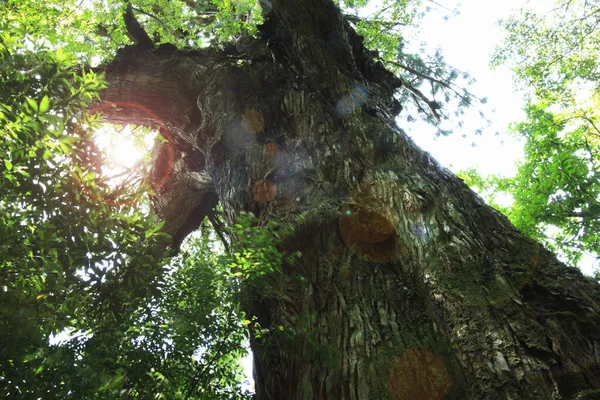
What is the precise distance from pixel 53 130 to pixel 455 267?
2433 millimetres

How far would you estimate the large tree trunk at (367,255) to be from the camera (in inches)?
89.4

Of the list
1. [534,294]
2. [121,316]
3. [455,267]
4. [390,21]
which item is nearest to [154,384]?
[121,316]

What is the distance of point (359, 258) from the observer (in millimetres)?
3201

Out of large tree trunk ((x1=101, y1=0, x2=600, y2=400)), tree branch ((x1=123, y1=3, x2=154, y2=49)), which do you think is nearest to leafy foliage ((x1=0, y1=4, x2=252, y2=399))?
large tree trunk ((x1=101, y1=0, x2=600, y2=400))

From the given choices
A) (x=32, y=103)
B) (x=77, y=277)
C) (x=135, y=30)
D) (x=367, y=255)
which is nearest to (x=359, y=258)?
(x=367, y=255)

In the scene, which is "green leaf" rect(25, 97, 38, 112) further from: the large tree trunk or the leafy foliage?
the large tree trunk

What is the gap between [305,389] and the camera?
9.04 ft

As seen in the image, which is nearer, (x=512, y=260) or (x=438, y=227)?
(x=512, y=260)

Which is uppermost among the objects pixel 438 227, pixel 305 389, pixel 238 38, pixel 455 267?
pixel 238 38

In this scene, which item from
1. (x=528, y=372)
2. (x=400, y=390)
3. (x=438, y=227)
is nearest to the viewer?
(x=528, y=372)

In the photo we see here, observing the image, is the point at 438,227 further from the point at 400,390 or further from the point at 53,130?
the point at 53,130

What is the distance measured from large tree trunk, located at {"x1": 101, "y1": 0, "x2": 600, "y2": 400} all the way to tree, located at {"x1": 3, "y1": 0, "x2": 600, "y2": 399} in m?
0.01

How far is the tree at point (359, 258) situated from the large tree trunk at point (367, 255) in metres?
0.01

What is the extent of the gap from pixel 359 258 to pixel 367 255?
0.06 metres
